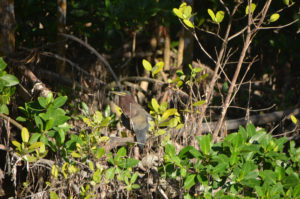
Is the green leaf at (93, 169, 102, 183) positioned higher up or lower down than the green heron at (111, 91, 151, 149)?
lower down

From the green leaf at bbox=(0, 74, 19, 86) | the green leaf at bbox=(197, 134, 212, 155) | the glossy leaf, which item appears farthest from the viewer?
the green leaf at bbox=(0, 74, 19, 86)

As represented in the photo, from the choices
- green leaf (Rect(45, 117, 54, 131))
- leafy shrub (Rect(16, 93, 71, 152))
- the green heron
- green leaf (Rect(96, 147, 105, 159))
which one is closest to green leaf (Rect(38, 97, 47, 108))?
leafy shrub (Rect(16, 93, 71, 152))

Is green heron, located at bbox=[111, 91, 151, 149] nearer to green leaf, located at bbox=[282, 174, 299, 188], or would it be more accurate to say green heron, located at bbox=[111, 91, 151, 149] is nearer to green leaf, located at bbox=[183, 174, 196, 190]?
green leaf, located at bbox=[183, 174, 196, 190]

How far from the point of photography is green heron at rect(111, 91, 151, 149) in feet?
10.2

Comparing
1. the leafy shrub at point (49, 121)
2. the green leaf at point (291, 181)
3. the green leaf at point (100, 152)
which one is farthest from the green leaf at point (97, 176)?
the green leaf at point (291, 181)

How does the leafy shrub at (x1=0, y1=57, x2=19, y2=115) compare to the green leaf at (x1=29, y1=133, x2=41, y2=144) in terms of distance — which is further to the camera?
the leafy shrub at (x1=0, y1=57, x2=19, y2=115)

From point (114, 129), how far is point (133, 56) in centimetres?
174

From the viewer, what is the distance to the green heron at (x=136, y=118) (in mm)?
3112

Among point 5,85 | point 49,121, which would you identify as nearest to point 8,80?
point 5,85

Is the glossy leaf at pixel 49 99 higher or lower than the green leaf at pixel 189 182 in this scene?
higher

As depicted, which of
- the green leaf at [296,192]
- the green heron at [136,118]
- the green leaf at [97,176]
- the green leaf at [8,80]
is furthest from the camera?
the green heron at [136,118]

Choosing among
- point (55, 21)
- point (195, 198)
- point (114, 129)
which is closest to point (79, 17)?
point (55, 21)

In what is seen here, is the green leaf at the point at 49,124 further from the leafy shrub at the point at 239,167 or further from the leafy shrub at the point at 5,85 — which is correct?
the leafy shrub at the point at 239,167

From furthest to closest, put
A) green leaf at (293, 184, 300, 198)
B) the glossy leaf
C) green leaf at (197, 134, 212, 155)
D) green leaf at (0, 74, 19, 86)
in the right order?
green leaf at (0, 74, 19, 86), the glossy leaf, green leaf at (197, 134, 212, 155), green leaf at (293, 184, 300, 198)
